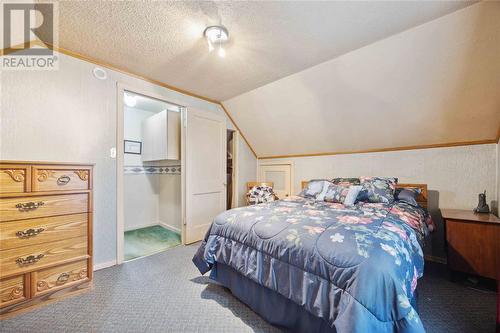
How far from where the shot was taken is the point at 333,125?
115 inches

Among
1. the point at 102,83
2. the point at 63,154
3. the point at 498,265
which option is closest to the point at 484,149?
the point at 498,265

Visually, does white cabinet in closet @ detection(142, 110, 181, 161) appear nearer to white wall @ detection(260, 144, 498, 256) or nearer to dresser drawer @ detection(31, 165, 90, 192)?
dresser drawer @ detection(31, 165, 90, 192)

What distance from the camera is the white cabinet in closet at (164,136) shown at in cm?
331

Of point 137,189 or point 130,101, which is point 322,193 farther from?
point 130,101

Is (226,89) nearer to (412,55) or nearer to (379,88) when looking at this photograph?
(379,88)

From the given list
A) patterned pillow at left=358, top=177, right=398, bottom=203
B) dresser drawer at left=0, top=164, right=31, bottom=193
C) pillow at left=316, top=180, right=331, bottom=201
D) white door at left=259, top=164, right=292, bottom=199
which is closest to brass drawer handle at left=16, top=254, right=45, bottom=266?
dresser drawer at left=0, top=164, right=31, bottom=193

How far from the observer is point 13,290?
152 cm

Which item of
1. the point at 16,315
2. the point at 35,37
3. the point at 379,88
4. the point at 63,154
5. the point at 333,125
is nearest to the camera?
the point at 16,315

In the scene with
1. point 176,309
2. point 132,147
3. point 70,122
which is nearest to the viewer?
point 176,309

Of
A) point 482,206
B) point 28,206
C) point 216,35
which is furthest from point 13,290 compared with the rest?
point 482,206

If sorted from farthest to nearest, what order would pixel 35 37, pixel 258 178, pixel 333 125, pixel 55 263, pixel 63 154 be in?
1. pixel 258 178
2. pixel 333 125
3. pixel 63 154
4. pixel 35 37
5. pixel 55 263

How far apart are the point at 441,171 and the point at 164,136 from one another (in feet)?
12.7

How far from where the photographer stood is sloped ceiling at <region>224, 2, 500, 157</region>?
170cm

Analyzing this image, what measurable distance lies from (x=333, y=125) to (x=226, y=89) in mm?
1648
